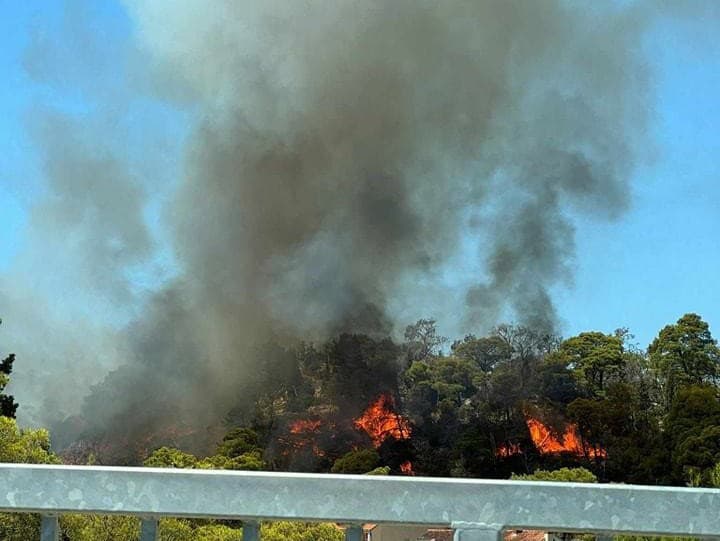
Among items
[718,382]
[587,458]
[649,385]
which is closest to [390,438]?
[587,458]

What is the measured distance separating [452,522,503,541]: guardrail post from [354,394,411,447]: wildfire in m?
31.9

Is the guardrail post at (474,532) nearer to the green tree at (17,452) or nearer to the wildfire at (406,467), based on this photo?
the green tree at (17,452)

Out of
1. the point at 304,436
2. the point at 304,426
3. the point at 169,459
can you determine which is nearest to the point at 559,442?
the point at 304,436

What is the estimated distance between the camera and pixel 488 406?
3253 cm

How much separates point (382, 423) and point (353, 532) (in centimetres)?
3237

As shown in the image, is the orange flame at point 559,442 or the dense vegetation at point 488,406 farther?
the orange flame at point 559,442

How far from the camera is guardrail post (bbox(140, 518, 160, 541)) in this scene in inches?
56.6

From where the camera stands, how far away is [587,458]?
2981 centimetres

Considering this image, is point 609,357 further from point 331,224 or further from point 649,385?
point 331,224

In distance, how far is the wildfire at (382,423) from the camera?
108ft

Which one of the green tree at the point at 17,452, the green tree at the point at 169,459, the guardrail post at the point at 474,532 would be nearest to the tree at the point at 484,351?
the green tree at the point at 169,459

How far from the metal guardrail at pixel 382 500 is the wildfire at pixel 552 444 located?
29.9 meters

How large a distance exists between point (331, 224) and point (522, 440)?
1404cm

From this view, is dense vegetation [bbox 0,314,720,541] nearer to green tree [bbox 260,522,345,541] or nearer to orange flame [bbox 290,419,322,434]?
orange flame [bbox 290,419,322,434]
